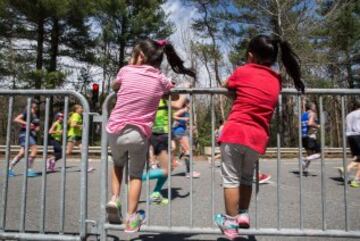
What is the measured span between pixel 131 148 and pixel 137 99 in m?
0.44

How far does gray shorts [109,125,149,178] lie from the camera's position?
3.77 meters

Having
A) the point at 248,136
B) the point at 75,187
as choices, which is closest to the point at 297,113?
the point at 248,136

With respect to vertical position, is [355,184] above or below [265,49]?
below

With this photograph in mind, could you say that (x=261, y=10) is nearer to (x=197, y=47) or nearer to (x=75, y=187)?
(x=197, y=47)

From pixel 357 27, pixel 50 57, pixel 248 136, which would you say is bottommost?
pixel 248 136

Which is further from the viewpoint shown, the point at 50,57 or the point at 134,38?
the point at 134,38

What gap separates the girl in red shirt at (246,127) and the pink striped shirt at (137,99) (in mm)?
655

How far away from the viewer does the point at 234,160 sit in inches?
145

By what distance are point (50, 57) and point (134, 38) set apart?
5.41 meters

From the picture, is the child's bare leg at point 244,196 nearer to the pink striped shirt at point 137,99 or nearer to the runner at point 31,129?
the pink striped shirt at point 137,99

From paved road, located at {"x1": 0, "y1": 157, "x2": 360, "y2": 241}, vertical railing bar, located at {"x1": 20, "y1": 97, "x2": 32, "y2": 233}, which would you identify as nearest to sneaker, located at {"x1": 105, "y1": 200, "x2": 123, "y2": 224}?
paved road, located at {"x1": 0, "y1": 157, "x2": 360, "y2": 241}

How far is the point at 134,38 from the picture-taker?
2777cm

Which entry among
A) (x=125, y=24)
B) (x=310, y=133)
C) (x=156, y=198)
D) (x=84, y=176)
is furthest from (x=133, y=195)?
(x=125, y=24)

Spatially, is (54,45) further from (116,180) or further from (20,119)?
(116,180)
